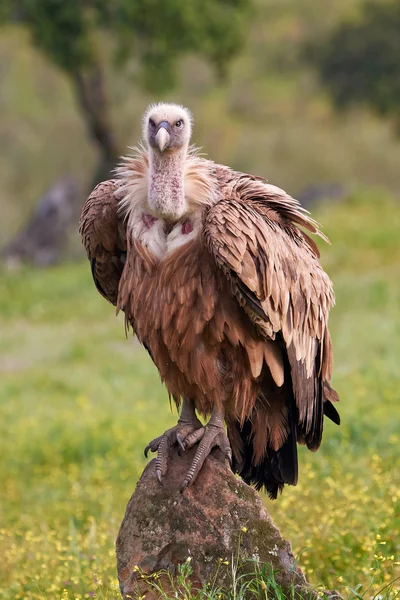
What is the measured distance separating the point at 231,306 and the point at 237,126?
2847 centimetres

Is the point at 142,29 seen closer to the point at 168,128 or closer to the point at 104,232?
the point at 104,232

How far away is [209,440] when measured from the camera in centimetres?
442

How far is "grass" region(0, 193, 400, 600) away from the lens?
489 cm

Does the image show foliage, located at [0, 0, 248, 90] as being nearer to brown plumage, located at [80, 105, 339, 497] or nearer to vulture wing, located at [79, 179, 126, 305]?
vulture wing, located at [79, 179, 126, 305]

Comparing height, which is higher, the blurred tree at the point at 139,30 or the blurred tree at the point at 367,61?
the blurred tree at the point at 367,61

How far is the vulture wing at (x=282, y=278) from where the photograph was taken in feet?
13.8

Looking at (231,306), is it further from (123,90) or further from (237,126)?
(237,126)

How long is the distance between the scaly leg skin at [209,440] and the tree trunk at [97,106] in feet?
60.2

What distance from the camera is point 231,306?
14.3ft

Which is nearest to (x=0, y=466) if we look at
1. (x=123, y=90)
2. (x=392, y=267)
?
(x=392, y=267)

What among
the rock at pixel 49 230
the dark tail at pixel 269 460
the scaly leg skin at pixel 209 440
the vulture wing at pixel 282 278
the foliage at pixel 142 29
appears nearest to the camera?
the vulture wing at pixel 282 278

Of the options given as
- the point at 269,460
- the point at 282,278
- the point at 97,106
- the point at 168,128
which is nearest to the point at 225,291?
the point at 282,278

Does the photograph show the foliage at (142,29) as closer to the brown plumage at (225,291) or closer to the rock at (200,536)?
the brown plumage at (225,291)

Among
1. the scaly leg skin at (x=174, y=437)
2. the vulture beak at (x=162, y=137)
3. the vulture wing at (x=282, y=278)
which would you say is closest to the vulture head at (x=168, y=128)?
the vulture beak at (x=162, y=137)
